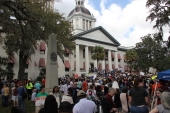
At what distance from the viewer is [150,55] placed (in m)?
42.9

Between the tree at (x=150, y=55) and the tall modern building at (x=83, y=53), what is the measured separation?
5.78 m

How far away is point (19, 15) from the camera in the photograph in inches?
370

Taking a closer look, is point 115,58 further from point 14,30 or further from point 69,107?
point 69,107

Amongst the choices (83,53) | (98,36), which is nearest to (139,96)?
(83,53)

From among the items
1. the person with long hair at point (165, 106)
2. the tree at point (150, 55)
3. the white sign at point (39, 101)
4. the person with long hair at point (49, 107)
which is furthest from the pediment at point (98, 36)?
the person with long hair at point (165, 106)

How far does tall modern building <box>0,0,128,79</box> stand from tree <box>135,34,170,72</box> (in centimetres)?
578

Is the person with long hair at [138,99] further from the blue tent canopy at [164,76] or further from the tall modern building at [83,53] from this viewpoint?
the tall modern building at [83,53]

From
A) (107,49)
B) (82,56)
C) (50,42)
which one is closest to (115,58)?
(107,49)

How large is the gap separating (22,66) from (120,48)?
4113 centimetres

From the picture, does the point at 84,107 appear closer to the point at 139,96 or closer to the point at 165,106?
the point at 165,106

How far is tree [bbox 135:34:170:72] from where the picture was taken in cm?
4156

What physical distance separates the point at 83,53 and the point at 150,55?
667 inches

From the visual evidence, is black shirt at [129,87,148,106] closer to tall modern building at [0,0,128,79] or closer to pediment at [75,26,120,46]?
tall modern building at [0,0,128,79]

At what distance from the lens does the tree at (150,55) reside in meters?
41.6
